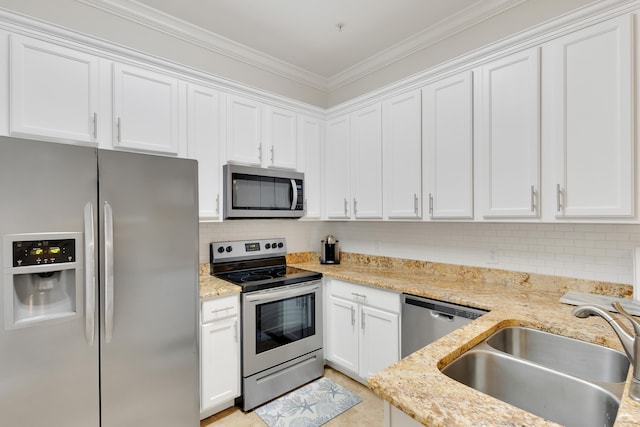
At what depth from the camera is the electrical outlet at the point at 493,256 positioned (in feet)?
7.70

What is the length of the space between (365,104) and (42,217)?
2390 millimetres

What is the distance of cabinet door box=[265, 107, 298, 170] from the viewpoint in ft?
9.06

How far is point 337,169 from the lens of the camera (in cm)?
310

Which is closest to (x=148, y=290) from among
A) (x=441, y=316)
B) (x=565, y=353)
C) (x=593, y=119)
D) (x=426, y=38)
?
(x=441, y=316)

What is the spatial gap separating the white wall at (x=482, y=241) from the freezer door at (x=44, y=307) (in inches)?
46.9

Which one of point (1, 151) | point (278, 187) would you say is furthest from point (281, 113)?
point (1, 151)

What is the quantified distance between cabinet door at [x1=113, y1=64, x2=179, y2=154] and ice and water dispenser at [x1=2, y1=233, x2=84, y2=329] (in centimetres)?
81

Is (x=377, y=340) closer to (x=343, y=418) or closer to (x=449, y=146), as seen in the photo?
(x=343, y=418)

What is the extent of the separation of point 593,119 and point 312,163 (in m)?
2.09

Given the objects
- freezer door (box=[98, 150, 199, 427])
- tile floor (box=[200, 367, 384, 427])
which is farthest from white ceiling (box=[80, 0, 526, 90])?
tile floor (box=[200, 367, 384, 427])

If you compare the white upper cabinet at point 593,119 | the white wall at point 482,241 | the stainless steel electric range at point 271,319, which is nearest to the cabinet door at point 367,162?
the white wall at point 482,241

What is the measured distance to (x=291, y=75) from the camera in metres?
3.32

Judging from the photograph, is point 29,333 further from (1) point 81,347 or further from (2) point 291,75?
(2) point 291,75

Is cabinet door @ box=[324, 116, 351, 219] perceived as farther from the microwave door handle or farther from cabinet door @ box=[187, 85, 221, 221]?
cabinet door @ box=[187, 85, 221, 221]
